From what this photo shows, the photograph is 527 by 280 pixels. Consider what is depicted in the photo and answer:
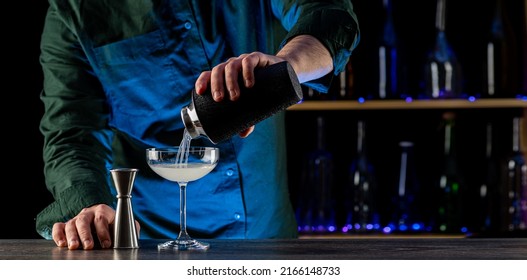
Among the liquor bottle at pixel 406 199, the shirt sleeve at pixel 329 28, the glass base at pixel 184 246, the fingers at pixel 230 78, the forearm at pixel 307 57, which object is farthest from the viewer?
the liquor bottle at pixel 406 199

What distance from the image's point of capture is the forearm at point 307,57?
158cm

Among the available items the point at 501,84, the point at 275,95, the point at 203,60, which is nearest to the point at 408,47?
the point at 501,84

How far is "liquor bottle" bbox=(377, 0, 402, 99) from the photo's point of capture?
9.20 feet

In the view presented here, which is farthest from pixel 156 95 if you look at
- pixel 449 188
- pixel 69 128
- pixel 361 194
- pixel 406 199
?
pixel 449 188

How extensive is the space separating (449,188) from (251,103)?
1.73 m

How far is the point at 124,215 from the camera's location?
1496 mm

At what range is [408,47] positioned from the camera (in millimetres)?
2896

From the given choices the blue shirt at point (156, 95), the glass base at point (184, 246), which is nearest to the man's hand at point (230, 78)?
the glass base at point (184, 246)

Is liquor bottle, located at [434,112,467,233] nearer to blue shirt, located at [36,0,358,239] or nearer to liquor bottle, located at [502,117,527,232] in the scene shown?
liquor bottle, located at [502,117,527,232]

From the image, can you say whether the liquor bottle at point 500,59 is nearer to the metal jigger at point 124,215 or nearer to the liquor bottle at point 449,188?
the liquor bottle at point 449,188

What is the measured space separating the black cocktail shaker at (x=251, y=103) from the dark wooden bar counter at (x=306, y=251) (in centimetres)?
22

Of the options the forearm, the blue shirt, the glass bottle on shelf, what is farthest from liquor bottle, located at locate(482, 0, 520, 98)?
the forearm

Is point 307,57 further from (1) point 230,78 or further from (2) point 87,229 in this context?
(2) point 87,229
